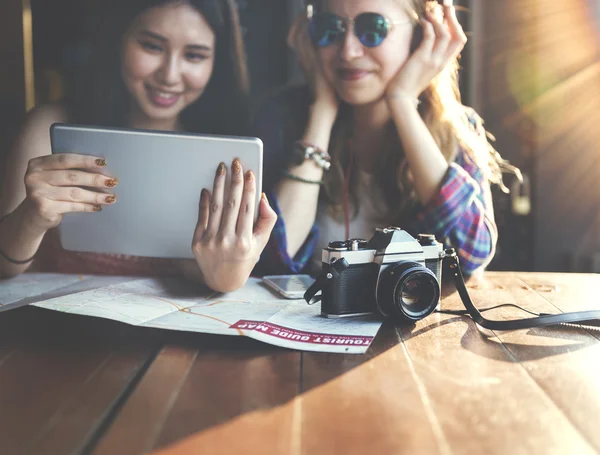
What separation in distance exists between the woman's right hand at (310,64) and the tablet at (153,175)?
0.41m

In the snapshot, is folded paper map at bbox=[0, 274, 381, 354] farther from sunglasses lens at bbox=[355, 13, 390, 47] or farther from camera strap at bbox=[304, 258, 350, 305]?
sunglasses lens at bbox=[355, 13, 390, 47]

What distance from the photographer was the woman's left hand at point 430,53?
3.61ft

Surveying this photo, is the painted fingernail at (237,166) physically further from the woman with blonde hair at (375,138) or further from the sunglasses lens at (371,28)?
the sunglasses lens at (371,28)

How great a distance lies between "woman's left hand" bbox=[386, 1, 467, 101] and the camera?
1.10 m


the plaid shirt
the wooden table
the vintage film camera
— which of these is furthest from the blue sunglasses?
the wooden table

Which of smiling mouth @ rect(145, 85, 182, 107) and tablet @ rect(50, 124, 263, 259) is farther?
smiling mouth @ rect(145, 85, 182, 107)

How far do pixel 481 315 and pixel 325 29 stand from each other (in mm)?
711

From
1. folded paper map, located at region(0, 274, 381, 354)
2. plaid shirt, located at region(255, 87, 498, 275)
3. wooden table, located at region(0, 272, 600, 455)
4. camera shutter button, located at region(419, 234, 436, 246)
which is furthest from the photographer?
plaid shirt, located at region(255, 87, 498, 275)

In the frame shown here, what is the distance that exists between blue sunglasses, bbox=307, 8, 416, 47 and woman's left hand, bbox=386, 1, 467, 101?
0.17 ft

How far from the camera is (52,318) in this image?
70 cm

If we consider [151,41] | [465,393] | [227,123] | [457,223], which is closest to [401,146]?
[457,223]

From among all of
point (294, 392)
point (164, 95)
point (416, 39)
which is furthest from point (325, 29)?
point (294, 392)

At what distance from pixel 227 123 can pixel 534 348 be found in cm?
82

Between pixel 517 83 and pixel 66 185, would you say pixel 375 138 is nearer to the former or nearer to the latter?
pixel 517 83
